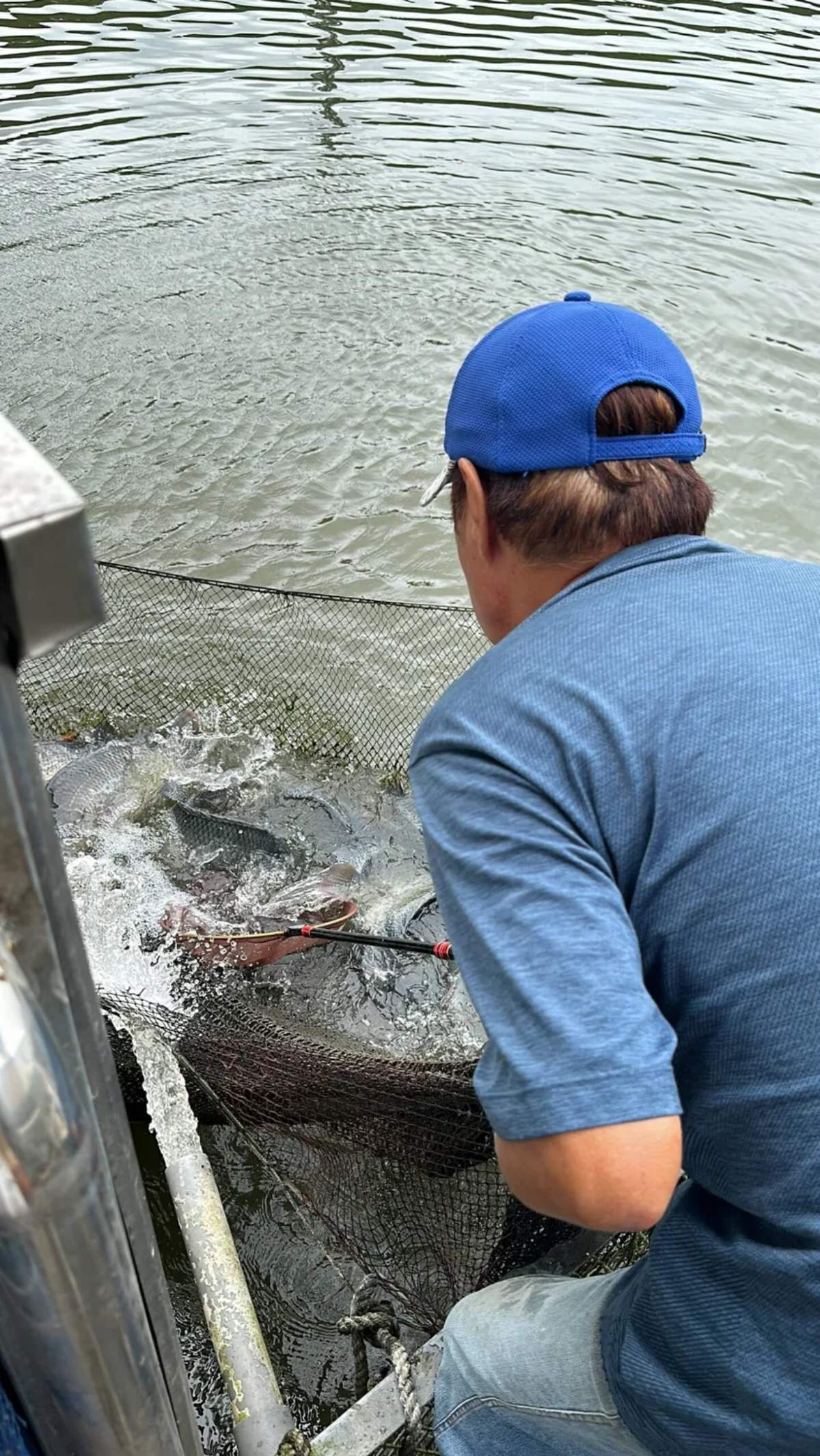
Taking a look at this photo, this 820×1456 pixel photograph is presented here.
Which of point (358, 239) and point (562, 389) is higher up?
point (562, 389)

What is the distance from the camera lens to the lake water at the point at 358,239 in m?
6.71

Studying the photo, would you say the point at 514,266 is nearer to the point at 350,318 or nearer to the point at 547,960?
the point at 350,318

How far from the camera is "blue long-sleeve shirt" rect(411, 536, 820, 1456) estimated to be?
1.26m

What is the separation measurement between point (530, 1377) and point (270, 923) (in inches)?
84.9

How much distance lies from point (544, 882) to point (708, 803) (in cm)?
23

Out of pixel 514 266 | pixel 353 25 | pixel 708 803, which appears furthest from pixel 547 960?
pixel 353 25

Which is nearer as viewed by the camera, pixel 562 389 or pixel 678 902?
pixel 678 902

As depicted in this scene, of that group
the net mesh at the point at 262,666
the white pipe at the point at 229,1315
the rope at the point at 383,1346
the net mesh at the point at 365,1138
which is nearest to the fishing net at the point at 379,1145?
the net mesh at the point at 365,1138

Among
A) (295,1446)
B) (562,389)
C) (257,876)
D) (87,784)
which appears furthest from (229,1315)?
(87,784)

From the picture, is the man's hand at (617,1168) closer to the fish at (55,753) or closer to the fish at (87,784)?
the fish at (87,784)

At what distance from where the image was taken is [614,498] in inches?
63.1

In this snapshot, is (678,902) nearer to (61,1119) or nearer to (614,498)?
(614,498)

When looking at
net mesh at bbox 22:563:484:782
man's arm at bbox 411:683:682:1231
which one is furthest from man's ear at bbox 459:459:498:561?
net mesh at bbox 22:563:484:782

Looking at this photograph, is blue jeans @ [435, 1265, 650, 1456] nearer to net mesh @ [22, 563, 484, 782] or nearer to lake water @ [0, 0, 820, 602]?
net mesh @ [22, 563, 484, 782]
